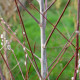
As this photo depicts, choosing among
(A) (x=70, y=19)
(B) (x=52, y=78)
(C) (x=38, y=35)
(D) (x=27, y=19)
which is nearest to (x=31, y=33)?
(C) (x=38, y=35)

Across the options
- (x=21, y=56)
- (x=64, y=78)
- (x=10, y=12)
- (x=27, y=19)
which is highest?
(x=10, y=12)

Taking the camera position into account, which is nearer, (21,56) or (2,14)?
(2,14)

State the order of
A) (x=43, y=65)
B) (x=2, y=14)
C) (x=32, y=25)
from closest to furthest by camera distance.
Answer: (x=43, y=65) < (x=2, y=14) < (x=32, y=25)

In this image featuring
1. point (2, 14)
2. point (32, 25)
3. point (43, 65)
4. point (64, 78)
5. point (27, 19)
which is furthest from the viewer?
point (27, 19)

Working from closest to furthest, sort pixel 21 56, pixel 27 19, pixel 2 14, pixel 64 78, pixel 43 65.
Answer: pixel 43 65, pixel 2 14, pixel 64 78, pixel 21 56, pixel 27 19

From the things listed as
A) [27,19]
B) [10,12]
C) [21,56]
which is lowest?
[21,56]

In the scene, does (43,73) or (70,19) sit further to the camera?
(70,19)

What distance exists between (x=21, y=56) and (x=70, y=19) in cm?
254

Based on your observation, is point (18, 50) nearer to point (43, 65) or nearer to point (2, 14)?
point (2, 14)

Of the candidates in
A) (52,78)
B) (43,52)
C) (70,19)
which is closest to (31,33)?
(70,19)

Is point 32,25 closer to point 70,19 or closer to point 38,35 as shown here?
point 38,35

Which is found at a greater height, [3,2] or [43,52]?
[3,2]

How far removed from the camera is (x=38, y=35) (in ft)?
13.1

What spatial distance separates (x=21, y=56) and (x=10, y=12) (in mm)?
1114
